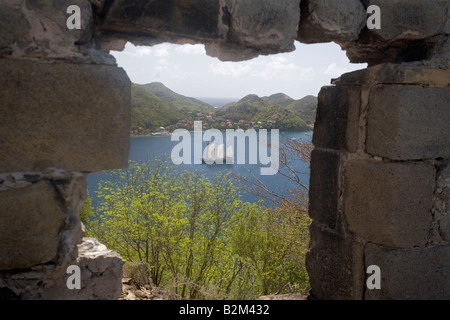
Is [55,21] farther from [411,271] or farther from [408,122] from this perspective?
[411,271]

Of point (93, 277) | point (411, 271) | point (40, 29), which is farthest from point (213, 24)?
point (411, 271)

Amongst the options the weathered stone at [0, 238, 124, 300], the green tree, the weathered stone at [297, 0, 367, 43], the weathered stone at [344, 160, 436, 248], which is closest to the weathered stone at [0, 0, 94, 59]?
the weathered stone at [0, 238, 124, 300]

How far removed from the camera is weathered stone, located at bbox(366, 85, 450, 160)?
1785mm

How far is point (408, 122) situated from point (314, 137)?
0.59m

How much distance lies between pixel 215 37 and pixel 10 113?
3.14 ft

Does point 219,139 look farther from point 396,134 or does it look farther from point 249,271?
point 396,134

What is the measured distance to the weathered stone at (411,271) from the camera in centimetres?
185

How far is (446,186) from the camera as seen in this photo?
6.29ft

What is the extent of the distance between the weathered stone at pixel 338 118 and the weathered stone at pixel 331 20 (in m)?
0.30

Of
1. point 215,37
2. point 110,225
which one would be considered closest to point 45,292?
point 215,37

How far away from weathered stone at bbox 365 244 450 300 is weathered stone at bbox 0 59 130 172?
1410mm

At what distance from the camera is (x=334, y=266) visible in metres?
2.11

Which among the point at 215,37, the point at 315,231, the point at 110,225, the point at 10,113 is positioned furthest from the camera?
the point at 110,225

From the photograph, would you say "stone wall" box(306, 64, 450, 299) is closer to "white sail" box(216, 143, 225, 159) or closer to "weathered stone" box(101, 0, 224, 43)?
"weathered stone" box(101, 0, 224, 43)
